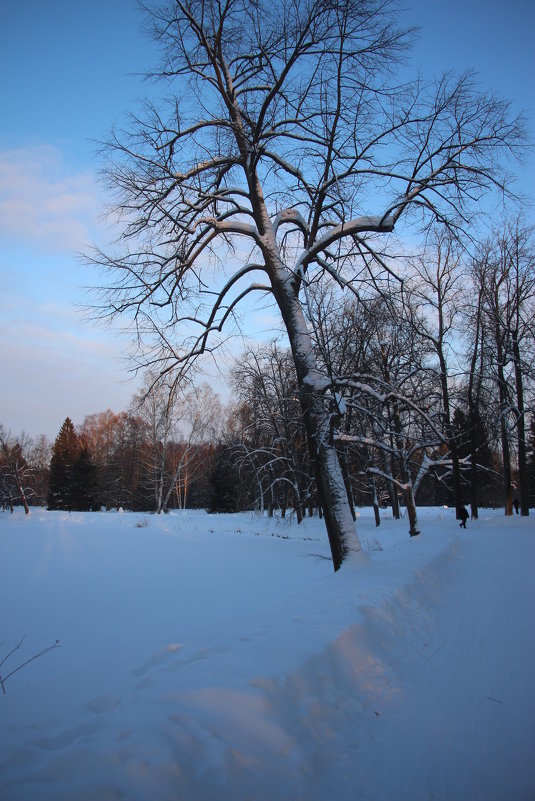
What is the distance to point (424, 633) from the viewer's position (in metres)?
4.33

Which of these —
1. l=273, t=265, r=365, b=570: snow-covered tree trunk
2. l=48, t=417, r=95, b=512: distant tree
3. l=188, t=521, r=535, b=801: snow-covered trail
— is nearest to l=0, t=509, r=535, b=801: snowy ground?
l=188, t=521, r=535, b=801: snow-covered trail

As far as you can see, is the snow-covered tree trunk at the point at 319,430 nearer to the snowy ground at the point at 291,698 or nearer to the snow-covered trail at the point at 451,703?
the snowy ground at the point at 291,698

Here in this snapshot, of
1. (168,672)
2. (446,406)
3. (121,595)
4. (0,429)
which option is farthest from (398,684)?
(0,429)

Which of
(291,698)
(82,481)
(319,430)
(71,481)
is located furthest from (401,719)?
(71,481)

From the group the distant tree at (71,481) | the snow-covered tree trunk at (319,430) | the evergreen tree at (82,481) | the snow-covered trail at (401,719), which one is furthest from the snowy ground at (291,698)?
the distant tree at (71,481)

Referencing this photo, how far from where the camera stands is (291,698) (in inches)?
102

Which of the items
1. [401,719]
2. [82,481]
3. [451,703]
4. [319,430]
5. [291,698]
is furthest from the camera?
[82,481]

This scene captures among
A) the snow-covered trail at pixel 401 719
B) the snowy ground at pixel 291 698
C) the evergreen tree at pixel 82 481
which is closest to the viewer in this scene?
the snowy ground at pixel 291 698

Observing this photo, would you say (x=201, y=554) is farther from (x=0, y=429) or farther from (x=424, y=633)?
(x=0, y=429)

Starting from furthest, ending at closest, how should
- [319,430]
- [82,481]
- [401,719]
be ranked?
[82,481] → [319,430] → [401,719]

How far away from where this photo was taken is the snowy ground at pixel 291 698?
196 centimetres

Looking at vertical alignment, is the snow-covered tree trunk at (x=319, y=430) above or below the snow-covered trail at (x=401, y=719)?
above

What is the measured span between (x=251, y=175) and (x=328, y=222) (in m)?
1.65

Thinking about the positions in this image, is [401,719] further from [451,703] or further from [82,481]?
[82,481]
